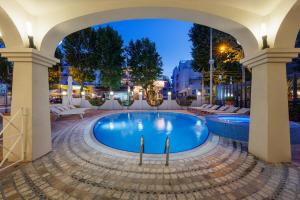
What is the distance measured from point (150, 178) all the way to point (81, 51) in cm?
2108

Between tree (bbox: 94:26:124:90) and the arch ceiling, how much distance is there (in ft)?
56.4

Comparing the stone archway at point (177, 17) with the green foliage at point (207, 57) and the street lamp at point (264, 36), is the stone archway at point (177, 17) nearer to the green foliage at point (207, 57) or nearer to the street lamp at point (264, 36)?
the street lamp at point (264, 36)

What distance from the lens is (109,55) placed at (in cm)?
2106

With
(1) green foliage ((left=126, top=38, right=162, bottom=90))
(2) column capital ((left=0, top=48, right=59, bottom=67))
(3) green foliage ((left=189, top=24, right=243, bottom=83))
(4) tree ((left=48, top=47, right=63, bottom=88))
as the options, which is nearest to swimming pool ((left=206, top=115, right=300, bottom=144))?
(2) column capital ((left=0, top=48, right=59, bottom=67))

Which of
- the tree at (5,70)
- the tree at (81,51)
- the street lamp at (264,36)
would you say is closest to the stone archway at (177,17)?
the street lamp at (264,36)

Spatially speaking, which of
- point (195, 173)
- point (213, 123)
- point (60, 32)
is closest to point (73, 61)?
point (60, 32)

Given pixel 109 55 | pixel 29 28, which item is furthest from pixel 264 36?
pixel 109 55

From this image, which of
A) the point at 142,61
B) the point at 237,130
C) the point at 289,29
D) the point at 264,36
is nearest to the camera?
the point at 289,29

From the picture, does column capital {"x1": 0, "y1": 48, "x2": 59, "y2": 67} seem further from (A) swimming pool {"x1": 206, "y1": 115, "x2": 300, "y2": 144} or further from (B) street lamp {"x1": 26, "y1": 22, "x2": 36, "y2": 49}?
(A) swimming pool {"x1": 206, "y1": 115, "x2": 300, "y2": 144}

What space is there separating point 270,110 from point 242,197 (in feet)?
8.13

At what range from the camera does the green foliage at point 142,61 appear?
2334 cm

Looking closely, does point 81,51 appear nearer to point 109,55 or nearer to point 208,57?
point 109,55

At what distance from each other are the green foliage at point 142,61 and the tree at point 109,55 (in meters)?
1.86

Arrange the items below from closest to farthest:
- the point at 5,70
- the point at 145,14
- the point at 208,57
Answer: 1. the point at 145,14
2. the point at 208,57
3. the point at 5,70
